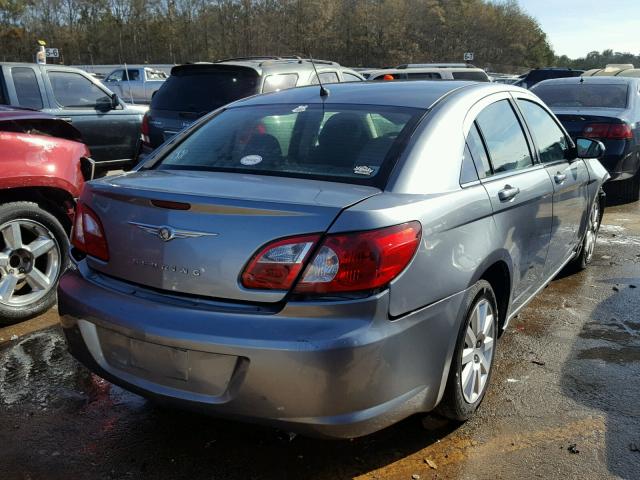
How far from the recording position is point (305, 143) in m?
2.99

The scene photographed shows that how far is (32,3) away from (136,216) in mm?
64496

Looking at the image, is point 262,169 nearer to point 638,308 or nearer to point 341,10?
point 638,308

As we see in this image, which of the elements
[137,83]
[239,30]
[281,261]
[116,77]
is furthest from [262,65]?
[239,30]

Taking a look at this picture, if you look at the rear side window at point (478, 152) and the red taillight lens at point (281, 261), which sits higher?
the rear side window at point (478, 152)

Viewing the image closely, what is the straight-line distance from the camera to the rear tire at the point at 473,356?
2.68 meters

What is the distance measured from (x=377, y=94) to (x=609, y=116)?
5.41 meters

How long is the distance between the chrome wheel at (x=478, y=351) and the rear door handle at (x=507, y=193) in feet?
1.73

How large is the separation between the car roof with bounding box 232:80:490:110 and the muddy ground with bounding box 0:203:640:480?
62.8 inches

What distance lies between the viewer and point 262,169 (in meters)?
2.85

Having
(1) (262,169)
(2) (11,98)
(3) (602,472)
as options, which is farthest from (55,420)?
(2) (11,98)

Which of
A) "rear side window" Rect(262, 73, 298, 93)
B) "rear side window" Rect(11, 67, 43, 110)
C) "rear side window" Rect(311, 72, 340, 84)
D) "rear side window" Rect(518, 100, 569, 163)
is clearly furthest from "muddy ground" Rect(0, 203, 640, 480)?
"rear side window" Rect(311, 72, 340, 84)

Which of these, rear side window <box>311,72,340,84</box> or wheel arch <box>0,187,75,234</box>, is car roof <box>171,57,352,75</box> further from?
wheel arch <box>0,187,75,234</box>

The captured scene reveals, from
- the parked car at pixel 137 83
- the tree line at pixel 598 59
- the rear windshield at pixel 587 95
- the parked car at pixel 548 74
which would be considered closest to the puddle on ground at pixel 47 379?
the rear windshield at pixel 587 95

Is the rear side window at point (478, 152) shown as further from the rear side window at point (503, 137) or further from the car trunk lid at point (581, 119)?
the car trunk lid at point (581, 119)
